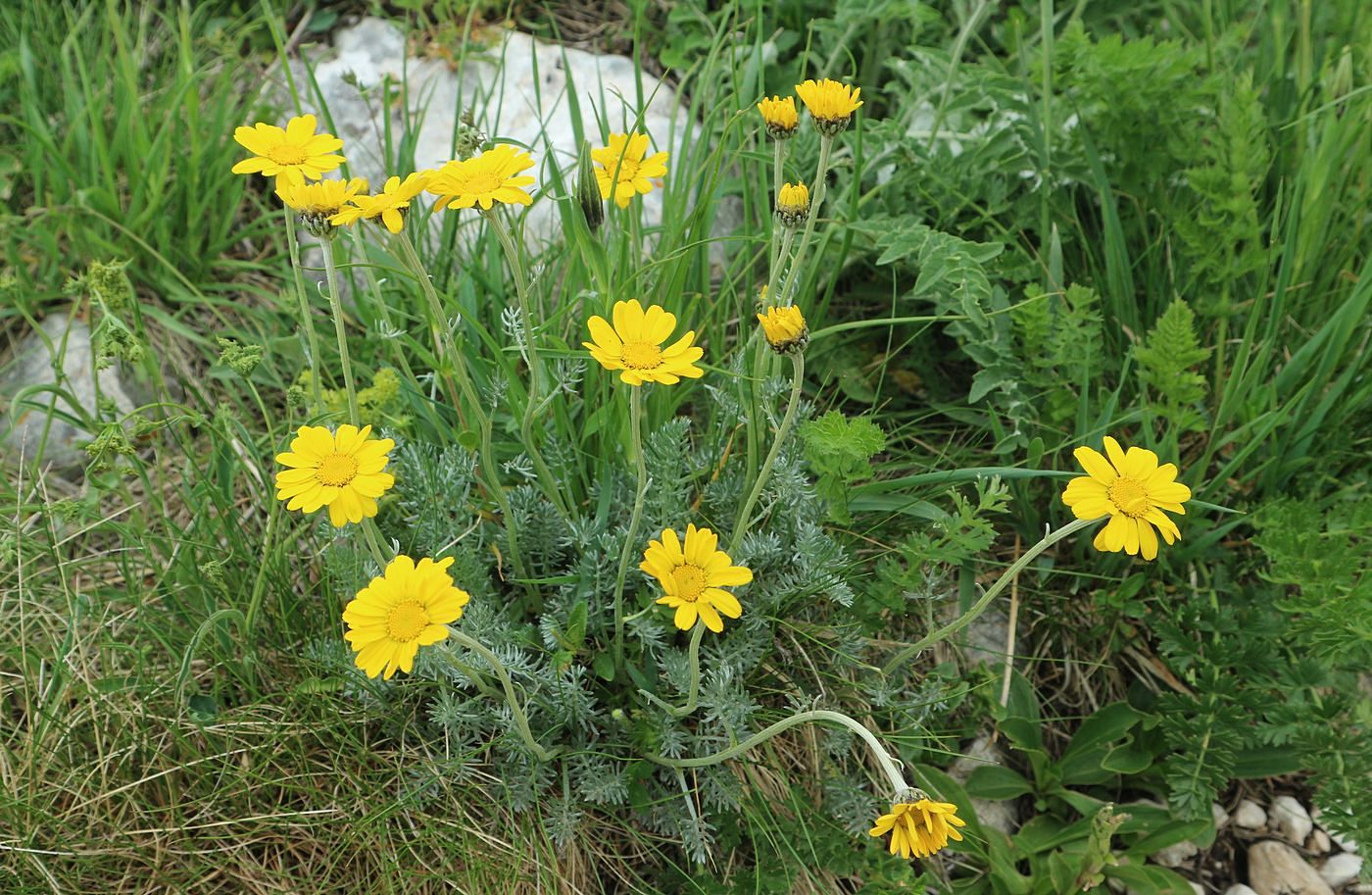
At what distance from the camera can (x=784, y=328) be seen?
4.16 feet

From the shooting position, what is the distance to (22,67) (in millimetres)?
2682

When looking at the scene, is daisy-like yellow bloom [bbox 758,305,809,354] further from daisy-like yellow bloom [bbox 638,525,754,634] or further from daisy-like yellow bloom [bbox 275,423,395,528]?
daisy-like yellow bloom [bbox 275,423,395,528]

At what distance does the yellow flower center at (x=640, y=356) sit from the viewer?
1.29m

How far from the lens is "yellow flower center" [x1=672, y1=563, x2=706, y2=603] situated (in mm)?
1270

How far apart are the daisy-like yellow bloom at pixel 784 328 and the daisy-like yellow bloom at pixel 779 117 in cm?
28

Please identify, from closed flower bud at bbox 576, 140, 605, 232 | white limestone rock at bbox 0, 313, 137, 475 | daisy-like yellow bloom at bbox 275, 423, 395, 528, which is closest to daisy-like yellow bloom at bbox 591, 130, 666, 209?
closed flower bud at bbox 576, 140, 605, 232

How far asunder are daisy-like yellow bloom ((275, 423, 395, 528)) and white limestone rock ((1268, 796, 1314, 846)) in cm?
166

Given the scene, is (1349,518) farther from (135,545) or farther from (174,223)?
(174,223)

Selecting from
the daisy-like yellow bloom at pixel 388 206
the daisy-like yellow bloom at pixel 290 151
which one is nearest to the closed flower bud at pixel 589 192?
the daisy-like yellow bloom at pixel 388 206

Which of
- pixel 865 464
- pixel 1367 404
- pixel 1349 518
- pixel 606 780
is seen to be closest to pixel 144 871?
pixel 606 780

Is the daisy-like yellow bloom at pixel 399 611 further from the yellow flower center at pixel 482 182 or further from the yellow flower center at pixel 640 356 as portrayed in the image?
the yellow flower center at pixel 482 182

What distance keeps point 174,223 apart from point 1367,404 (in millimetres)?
2496

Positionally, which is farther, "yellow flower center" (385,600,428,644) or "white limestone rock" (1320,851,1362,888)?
"white limestone rock" (1320,851,1362,888)

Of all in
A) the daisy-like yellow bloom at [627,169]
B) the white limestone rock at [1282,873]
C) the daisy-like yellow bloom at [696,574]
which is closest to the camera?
the daisy-like yellow bloom at [696,574]
